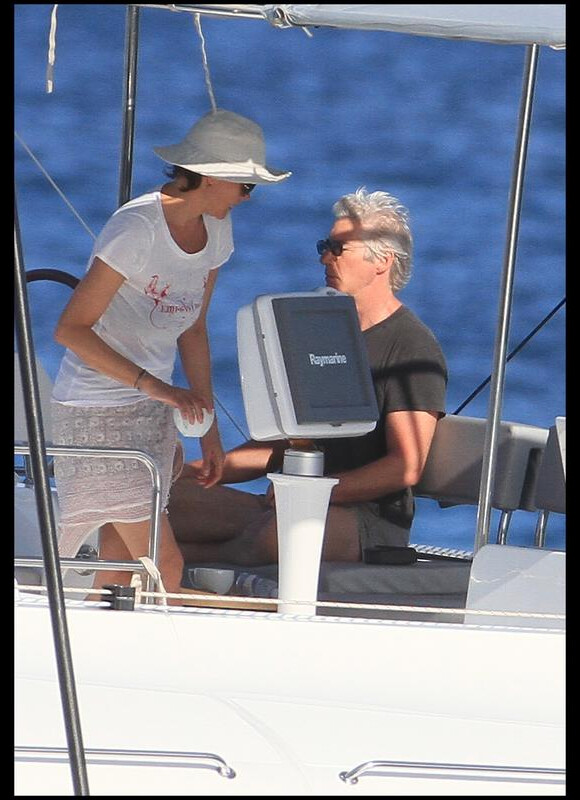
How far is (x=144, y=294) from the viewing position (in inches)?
111

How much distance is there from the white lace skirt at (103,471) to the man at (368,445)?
0.24m

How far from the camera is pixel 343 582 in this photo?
2936mm

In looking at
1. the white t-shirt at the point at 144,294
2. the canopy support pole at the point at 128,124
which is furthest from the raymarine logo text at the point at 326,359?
the canopy support pole at the point at 128,124

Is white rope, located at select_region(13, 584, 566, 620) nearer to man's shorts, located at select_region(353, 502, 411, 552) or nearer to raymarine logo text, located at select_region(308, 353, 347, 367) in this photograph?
raymarine logo text, located at select_region(308, 353, 347, 367)

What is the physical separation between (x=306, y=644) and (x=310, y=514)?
0.67ft

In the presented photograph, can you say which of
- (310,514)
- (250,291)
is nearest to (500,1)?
(310,514)

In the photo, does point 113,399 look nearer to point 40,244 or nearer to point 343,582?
point 343,582

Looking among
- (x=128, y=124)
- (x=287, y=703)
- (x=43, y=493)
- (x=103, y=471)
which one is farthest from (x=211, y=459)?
(x=43, y=493)

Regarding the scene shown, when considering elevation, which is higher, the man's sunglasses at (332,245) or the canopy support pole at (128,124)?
the canopy support pole at (128,124)

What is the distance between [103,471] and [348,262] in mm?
725

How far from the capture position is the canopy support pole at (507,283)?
276cm

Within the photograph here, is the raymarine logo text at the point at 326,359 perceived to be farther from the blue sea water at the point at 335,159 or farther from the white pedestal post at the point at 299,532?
the blue sea water at the point at 335,159

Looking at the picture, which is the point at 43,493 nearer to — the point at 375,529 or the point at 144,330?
the point at 144,330

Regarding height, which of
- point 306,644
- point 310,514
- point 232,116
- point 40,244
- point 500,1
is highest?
point 40,244
